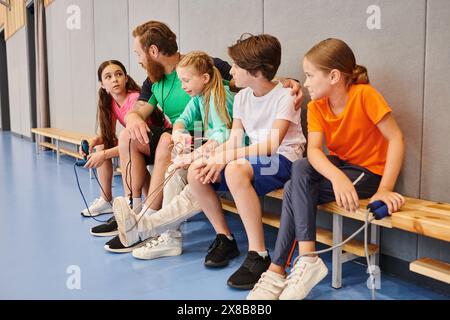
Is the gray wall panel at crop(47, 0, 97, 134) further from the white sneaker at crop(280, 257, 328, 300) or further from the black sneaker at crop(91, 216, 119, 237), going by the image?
the white sneaker at crop(280, 257, 328, 300)

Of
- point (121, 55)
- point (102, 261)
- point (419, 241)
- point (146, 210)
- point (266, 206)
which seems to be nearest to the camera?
point (419, 241)

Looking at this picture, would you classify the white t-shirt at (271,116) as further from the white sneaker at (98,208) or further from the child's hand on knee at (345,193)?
the white sneaker at (98,208)

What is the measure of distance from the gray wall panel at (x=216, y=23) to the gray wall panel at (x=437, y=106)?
101cm

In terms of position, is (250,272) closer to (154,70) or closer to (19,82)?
(154,70)

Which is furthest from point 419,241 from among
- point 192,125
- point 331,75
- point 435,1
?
point 192,125

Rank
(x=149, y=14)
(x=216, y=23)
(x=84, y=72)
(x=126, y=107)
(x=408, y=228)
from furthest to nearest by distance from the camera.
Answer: (x=84, y=72) → (x=149, y=14) → (x=216, y=23) → (x=126, y=107) → (x=408, y=228)

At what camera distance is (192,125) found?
81.1 inches

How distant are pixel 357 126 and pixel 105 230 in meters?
1.38

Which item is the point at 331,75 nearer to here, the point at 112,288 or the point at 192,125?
the point at 192,125

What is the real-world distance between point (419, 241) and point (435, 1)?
0.87 meters

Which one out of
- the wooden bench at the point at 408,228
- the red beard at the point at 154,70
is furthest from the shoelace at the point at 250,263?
the red beard at the point at 154,70

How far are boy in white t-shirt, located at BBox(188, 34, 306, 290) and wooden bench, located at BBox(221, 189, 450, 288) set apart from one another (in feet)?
0.49

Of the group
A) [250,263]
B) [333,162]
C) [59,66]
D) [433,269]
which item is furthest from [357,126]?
[59,66]

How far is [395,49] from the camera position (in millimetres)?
1593
